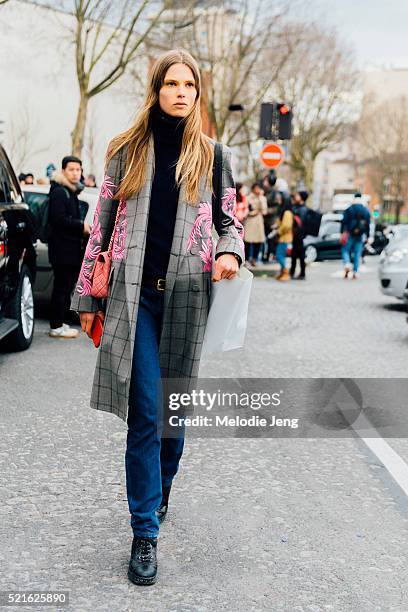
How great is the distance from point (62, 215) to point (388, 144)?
245 ft

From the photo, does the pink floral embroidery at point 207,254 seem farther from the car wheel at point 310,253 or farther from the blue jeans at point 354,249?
the car wheel at point 310,253

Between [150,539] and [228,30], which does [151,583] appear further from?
[228,30]

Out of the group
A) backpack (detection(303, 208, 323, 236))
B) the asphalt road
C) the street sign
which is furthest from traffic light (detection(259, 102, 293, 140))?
the asphalt road

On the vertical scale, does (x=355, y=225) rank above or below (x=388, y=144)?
above

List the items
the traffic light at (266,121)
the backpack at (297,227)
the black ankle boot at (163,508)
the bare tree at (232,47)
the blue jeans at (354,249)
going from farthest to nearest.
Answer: the bare tree at (232,47) → the traffic light at (266,121) → the blue jeans at (354,249) → the backpack at (297,227) → the black ankle boot at (163,508)

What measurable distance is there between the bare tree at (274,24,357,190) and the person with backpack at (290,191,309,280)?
77.0 ft

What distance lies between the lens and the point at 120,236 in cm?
344

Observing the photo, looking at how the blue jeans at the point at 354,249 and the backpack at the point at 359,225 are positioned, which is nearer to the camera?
the backpack at the point at 359,225

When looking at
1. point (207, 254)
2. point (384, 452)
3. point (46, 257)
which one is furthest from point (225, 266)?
point (46, 257)

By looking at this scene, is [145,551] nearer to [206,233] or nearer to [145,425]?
[145,425]

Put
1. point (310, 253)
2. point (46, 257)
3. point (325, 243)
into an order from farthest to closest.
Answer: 1. point (325, 243)
2. point (310, 253)
3. point (46, 257)

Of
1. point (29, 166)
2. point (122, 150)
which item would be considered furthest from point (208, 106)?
point (122, 150)

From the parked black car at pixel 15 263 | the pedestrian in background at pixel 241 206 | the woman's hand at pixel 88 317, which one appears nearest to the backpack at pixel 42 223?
the parked black car at pixel 15 263

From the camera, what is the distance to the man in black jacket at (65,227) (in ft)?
28.5
